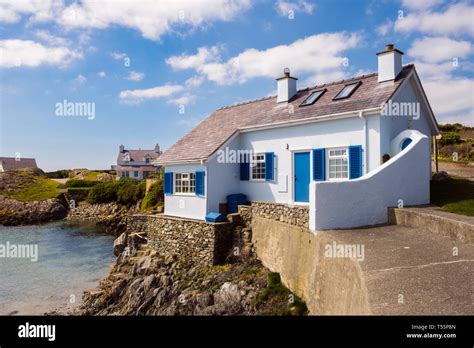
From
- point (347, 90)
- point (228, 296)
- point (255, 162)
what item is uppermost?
point (347, 90)

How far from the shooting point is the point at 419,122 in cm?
1551

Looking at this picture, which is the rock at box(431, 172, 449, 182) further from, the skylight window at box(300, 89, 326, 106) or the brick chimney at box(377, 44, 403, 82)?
the skylight window at box(300, 89, 326, 106)

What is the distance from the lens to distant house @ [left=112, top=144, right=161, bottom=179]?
68250 millimetres

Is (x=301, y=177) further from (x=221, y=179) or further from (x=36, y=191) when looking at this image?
(x=36, y=191)

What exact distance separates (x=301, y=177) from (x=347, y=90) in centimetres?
436

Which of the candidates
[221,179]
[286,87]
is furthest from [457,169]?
[221,179]

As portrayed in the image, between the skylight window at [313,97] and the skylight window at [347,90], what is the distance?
3.97 ft

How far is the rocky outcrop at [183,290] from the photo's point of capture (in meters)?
11.5

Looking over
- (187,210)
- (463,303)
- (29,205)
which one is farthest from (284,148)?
(29,205)

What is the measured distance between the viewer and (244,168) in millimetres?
17812

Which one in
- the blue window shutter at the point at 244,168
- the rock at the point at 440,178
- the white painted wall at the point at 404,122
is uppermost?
the white painted wall at the point at 404,122

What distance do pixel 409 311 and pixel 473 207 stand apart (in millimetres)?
8043

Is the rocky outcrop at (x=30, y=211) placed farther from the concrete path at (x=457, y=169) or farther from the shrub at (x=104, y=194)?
the concrete path at (x=457, y=169)

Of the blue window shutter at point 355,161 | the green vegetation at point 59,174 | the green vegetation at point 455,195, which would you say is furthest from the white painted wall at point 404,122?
the green vegetation at point 59,174
